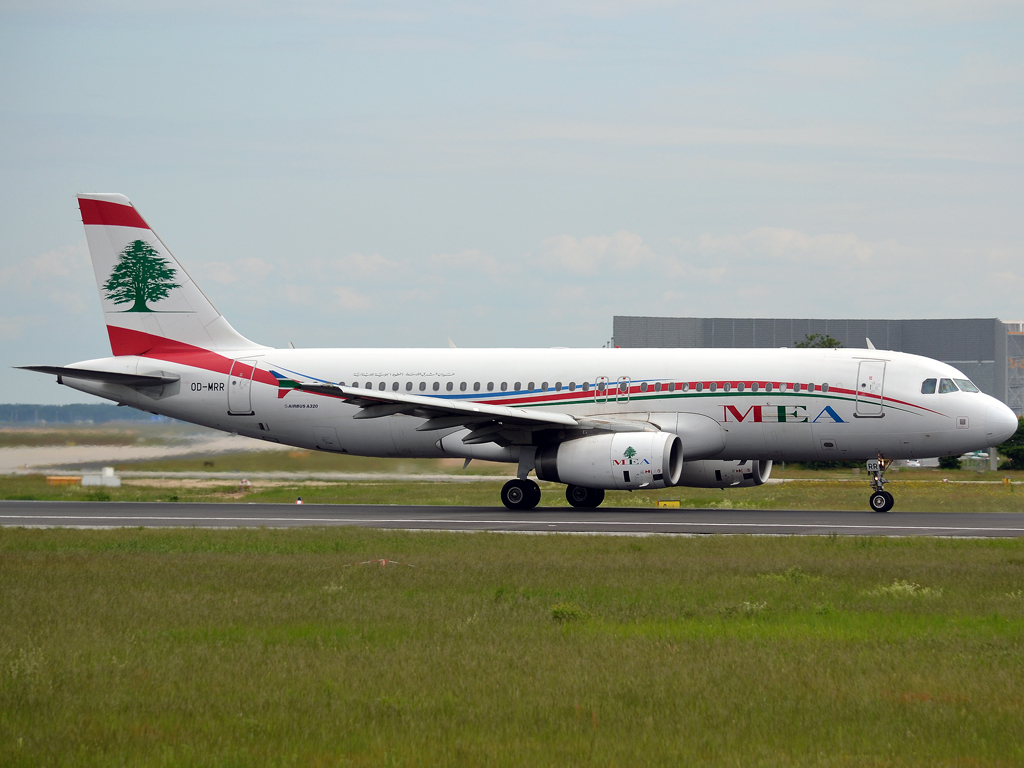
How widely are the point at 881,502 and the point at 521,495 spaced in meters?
9.04

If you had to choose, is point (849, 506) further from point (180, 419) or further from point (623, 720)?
point (623, 720)

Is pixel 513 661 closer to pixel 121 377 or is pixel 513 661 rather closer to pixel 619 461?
pixel 619 461

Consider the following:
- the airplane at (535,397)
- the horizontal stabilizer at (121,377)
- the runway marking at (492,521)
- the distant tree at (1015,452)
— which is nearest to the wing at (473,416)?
the airplane at (535,397)

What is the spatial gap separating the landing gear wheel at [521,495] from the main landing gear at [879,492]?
8428 millimetres

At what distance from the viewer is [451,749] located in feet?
23.6

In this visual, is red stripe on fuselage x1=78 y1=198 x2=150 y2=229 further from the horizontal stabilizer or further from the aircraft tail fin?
the horizontal stabilizer

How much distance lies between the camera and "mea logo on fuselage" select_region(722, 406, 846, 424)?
91.4 ft

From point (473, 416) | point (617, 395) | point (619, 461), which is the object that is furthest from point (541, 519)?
point (617, 395)

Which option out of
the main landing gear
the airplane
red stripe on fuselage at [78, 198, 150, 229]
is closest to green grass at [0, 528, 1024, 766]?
the airplane

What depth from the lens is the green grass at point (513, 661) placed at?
732cm

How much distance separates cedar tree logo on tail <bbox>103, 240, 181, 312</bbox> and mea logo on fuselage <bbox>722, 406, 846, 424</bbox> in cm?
1718

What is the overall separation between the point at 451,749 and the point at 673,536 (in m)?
14.0

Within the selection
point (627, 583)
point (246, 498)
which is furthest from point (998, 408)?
point (246, 498)

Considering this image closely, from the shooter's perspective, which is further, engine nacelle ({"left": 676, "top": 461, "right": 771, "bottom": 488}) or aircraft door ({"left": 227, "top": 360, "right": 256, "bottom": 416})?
aircraft door ({"left": 227, "top": 360, "right": 256, "bottom": 416})
